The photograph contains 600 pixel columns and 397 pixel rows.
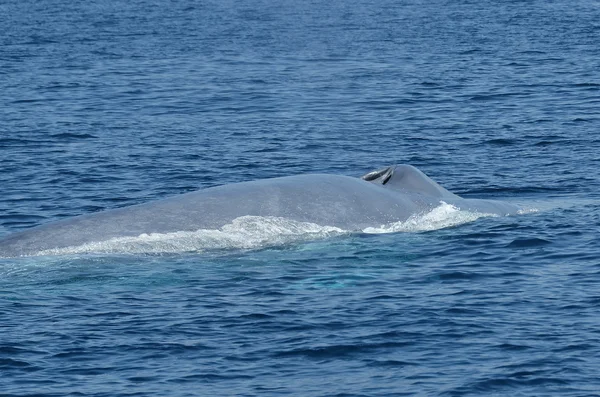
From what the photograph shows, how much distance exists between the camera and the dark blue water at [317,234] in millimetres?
22109

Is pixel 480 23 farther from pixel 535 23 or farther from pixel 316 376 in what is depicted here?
pixel 316 376

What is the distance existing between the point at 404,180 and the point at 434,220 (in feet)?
5.01

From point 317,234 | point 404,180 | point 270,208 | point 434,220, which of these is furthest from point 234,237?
point 404,180

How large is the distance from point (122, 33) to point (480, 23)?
72.4 feet

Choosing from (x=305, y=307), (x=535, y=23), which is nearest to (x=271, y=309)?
(x=305, y=307)

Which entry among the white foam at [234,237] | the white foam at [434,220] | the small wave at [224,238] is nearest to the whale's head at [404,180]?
the white foam at [434,220]

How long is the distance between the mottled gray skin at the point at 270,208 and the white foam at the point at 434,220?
0.13 m

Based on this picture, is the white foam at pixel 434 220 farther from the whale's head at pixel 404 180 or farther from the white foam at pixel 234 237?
the whale's head at pixel 404 180

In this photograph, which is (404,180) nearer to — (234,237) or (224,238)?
(234,237)

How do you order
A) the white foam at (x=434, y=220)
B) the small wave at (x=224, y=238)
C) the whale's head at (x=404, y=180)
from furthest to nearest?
the whale's head at (x=404, y=180) → the white foam at (x=434, y=220) → the small wave at (x=224, y=238)

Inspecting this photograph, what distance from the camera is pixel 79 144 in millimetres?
45844

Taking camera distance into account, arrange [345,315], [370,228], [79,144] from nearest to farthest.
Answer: [345,315]
[370,228]
[79,144]

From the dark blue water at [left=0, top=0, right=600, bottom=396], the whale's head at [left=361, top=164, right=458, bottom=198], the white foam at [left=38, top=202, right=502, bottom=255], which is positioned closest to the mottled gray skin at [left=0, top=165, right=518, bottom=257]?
the whale's head at [left=361, top=164, right=458, bottom=198]

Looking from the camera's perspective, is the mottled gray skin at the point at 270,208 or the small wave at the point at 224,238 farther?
the mottled gray skin at the point at 270,208
